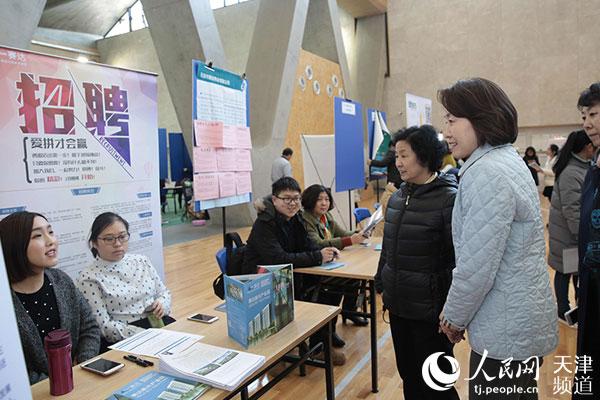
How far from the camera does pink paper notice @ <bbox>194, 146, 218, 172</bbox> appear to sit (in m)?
2.87

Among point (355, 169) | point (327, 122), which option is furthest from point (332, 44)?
point (355, 169)

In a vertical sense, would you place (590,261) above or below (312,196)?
below

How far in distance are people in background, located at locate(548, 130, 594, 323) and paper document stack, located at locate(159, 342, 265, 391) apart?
7.54ft

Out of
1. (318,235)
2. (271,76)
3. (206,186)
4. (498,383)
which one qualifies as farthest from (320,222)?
(271,76)

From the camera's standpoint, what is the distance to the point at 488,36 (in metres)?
11.4

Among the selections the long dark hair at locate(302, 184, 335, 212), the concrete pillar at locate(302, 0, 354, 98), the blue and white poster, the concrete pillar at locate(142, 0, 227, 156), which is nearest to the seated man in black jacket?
the long dark hair at locate(302, 184, 335, 212)

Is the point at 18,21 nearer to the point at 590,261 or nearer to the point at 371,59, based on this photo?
the point at 590,261

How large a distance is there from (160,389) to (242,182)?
7.57 feet

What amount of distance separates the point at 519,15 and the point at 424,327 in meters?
11.9

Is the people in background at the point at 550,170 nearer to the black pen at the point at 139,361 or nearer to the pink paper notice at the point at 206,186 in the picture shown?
the pink paper notice at the point at 206,186

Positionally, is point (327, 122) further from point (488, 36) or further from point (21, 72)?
point (21, 72)

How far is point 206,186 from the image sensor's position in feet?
9.78

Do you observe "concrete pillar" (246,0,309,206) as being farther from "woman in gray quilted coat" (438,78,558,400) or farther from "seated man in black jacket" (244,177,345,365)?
"woman in gray quilted coat" (438,78,558,400)

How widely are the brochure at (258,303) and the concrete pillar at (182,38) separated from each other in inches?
205
